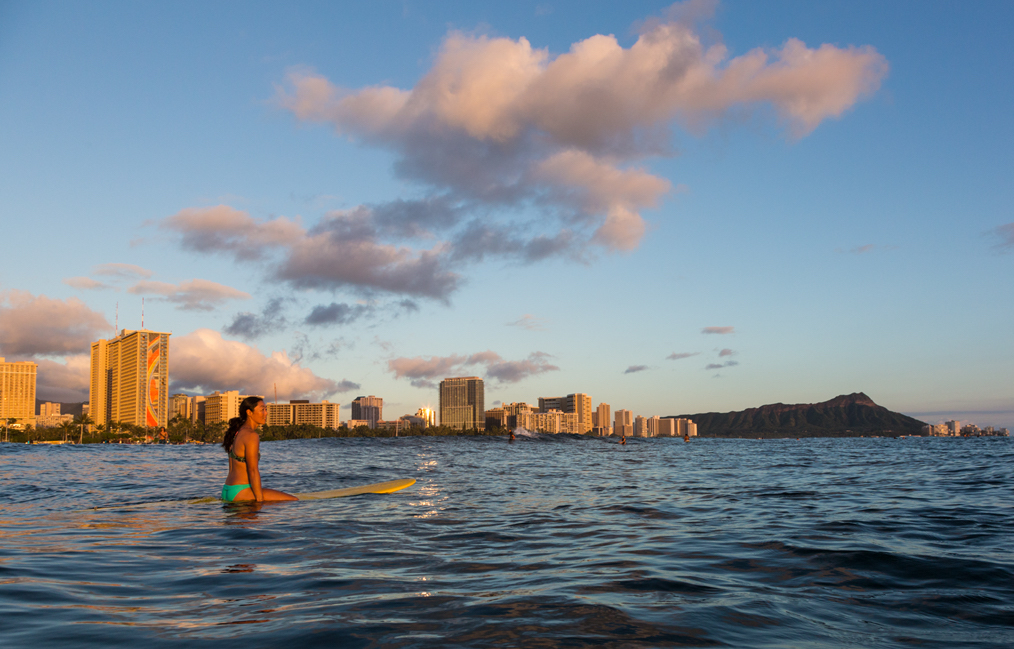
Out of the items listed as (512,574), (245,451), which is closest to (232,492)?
(245,451)

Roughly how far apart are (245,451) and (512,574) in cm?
895

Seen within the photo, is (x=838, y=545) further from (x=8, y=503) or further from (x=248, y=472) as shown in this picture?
(x=8, y=503)

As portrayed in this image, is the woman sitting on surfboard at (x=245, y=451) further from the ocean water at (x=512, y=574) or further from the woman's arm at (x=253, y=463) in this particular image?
the ocean water at (x=512, y=574)

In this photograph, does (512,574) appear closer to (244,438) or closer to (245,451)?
(244,438)

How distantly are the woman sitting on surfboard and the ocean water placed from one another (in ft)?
1.61

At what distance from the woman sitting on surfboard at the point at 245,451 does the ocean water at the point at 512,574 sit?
1.61 ft

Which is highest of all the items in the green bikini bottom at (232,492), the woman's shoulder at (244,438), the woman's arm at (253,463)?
the woman's shoulder at (244,438)

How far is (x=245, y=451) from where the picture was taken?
46.4ft

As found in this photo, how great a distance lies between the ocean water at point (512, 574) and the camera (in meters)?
5.48

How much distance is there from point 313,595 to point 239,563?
97.2 inches

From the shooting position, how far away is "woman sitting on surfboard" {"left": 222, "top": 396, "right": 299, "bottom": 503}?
14125 mm

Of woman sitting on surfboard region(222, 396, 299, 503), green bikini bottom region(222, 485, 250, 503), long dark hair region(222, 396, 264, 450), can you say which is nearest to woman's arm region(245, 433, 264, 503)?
woman sitting on surfboard region(222, 396, 299, 503)

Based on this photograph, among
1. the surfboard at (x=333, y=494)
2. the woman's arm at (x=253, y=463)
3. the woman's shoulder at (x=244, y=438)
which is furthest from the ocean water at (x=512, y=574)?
the woman's shoulder at (x=244, y=438)

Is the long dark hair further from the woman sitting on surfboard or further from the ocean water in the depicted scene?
the ocean water
